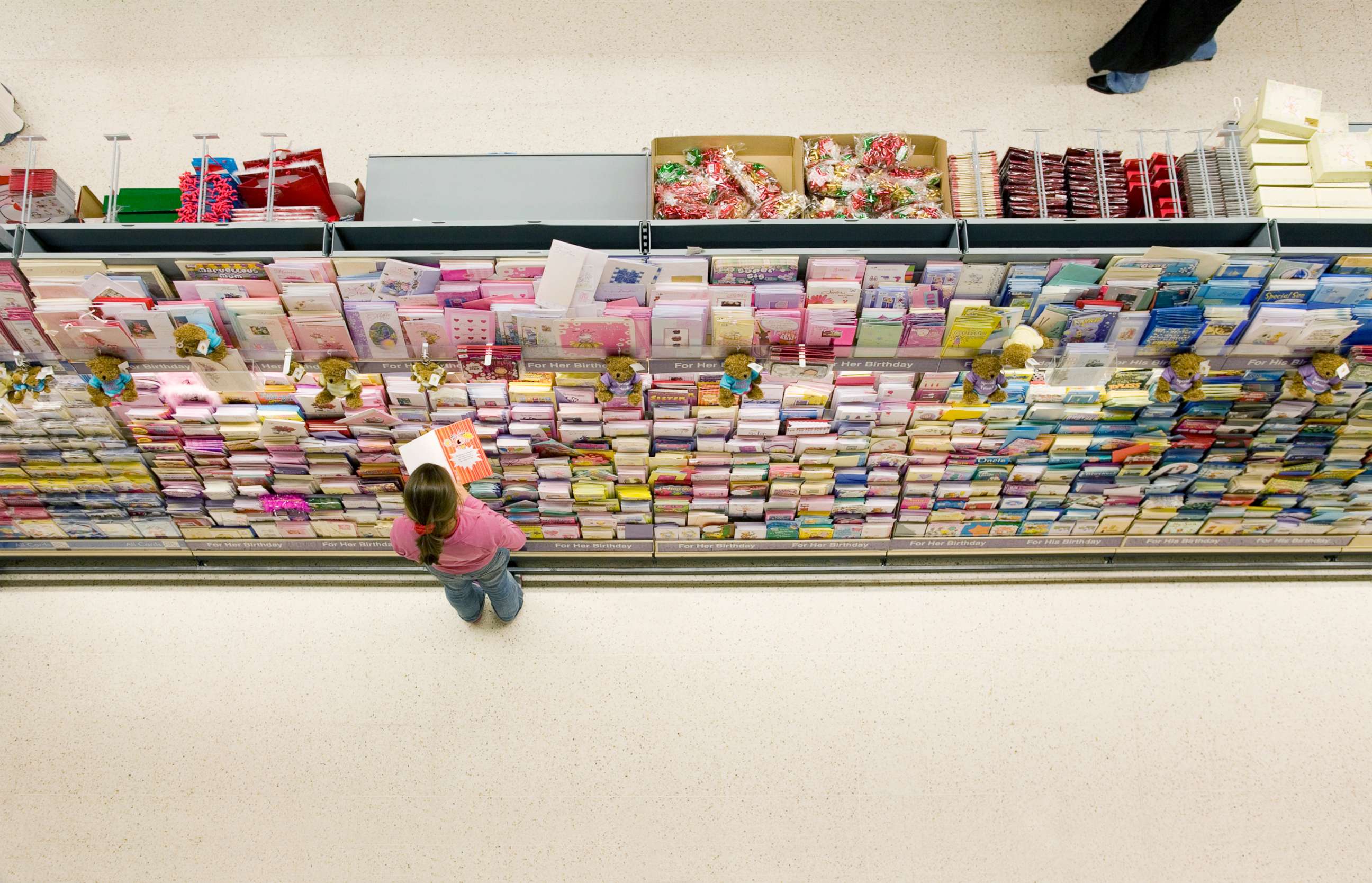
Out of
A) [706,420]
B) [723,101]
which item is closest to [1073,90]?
[723,101]

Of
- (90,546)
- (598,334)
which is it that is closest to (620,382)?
(598,334)

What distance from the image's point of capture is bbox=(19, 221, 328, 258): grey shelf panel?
2707 millimetres

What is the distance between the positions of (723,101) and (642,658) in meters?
3.51

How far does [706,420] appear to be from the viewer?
10.6 feet

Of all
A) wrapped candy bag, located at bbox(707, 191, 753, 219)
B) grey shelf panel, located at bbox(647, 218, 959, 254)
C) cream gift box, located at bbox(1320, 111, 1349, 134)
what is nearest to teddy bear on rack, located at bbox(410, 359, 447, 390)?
grey shelf panel, located at bbox(647, 218, 959, 254)

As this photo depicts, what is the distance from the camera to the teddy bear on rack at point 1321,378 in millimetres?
A: 2992

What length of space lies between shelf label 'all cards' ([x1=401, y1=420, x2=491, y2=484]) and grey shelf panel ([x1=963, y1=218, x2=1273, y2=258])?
2099 millimetres

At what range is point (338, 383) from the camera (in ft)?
9.77

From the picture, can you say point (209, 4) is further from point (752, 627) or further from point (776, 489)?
point (752, 627)

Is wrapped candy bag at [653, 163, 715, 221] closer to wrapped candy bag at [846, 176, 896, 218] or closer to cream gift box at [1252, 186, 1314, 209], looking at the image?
wrapped candy bag at [846, 176, 896, 218]

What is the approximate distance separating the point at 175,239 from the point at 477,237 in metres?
1.10

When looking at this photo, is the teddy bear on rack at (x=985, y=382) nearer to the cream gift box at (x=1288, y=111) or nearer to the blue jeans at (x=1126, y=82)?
the cream gift box at (x=1288, y=111)

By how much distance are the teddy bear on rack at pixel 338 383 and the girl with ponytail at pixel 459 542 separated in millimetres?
485

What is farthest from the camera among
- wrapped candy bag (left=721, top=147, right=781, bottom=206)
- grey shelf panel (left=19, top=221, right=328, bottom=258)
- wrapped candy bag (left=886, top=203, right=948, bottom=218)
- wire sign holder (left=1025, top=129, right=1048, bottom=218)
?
wrapped candy bag (left=721, top=147, right=781, bottom=206)
